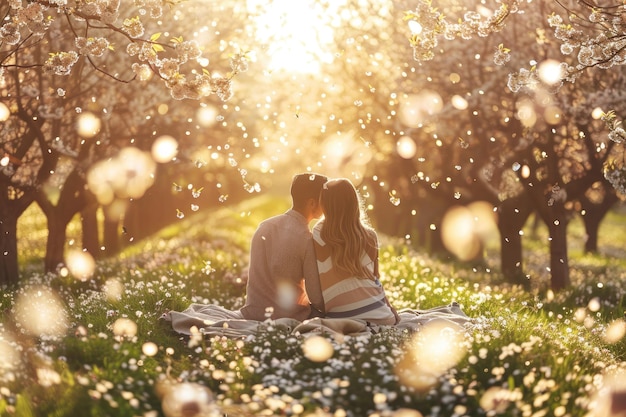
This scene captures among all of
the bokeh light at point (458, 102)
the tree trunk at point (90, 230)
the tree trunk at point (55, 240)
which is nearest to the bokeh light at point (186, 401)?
→ the tree trunk at point (55, 240)

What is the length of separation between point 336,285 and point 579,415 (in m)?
3.29

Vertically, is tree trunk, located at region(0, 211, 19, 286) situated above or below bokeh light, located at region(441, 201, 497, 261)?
above

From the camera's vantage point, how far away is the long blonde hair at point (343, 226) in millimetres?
9102

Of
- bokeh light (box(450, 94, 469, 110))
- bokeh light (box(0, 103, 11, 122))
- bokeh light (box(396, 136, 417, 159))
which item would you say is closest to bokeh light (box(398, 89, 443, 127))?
bokeh light (box(450, 94, 469, 110))

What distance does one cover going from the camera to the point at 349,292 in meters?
9.36

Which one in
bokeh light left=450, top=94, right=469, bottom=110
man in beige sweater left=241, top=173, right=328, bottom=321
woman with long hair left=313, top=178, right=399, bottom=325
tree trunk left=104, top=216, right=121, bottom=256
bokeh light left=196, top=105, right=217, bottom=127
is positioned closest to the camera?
woman with long hair left=313, top=178, right=399, bottom=325

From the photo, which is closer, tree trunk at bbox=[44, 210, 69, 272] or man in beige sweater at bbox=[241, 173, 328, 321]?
man in beige sweater at bbox=[241, 173, 328, 321]

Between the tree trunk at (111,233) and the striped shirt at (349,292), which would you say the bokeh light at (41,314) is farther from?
the tree trunk at (111,233)

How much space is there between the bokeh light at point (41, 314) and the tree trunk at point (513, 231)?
36.4 feet

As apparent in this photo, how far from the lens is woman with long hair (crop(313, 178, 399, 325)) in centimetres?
913

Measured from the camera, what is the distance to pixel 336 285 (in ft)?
30.9

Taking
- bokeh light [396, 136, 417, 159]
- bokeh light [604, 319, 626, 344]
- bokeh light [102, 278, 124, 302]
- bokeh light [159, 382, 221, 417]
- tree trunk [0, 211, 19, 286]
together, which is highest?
bokeh light [396, 136, 417, 159]

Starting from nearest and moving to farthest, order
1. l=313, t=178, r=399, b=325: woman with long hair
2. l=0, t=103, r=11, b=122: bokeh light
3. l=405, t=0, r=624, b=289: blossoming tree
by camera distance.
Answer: l=313, t=178, r=399, b=325: woman with long hair, l=0, t=103, r=11, b=122: bokeh light, l=405, t=0, r=624, b=289: blossoming tree

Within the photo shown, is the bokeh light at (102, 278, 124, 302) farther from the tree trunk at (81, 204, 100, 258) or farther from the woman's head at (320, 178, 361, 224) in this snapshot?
the tree trunk at (81, 204, 100, 258)
